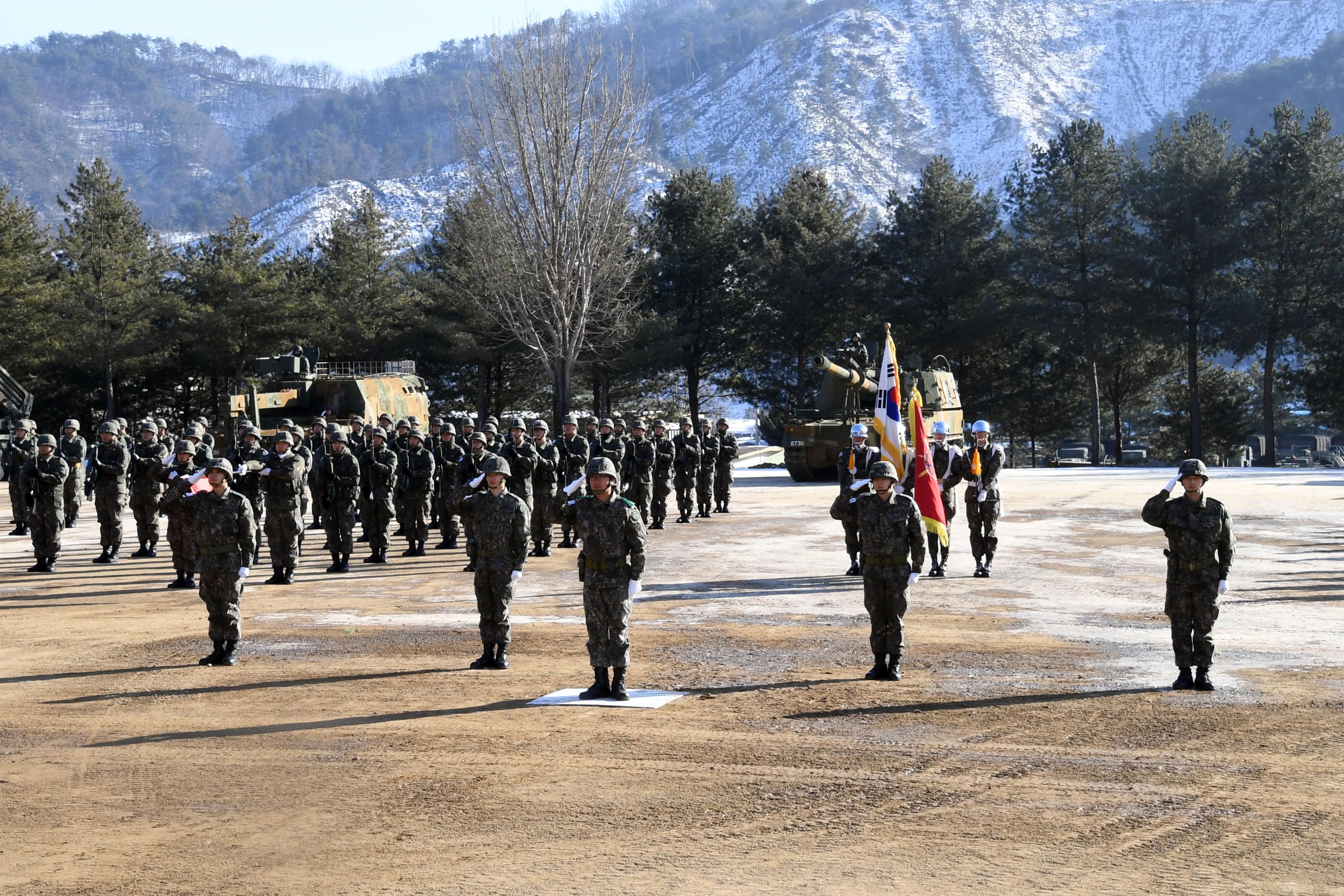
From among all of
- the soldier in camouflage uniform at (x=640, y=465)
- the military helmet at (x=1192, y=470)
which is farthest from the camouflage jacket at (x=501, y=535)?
the soldier in camouflage uniform at (x=640, y=465)

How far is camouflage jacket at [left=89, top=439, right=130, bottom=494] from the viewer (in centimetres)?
1834

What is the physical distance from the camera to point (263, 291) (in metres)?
47.4

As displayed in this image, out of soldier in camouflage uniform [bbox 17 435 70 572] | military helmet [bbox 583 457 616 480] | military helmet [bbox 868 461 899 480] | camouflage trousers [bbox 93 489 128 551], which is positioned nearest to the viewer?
military helmet [bbox 583 457 616 480]

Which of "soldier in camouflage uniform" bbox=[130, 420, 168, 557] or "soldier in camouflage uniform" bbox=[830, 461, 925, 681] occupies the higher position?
"soldier in camouflage uniform" bbox=[130, 420, 168, 557]

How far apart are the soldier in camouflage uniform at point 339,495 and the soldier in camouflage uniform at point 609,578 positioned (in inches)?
314

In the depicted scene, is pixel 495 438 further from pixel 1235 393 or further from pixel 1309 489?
pixel 1235 393

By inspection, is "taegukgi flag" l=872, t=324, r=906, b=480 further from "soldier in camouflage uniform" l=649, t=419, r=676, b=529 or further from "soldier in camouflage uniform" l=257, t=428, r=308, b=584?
"soldier in camouflage uniform" l=257, t=428, r=308, b=584

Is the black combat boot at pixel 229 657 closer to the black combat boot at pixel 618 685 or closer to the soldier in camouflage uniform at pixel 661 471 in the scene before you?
the black combat boot at pixel 618 685

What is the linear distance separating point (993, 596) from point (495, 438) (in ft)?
27.3

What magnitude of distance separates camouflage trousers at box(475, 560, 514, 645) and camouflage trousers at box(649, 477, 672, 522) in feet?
Answer: 37.4

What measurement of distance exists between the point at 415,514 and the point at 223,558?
7697 mm

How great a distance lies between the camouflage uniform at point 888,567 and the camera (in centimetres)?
1041

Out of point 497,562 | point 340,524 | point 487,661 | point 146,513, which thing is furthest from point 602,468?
point 146,513

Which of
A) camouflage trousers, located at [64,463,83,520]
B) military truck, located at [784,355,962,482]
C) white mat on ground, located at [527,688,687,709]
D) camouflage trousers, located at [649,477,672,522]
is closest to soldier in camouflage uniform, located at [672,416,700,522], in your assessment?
camouflage trousers, located at [649,477,672,522]
